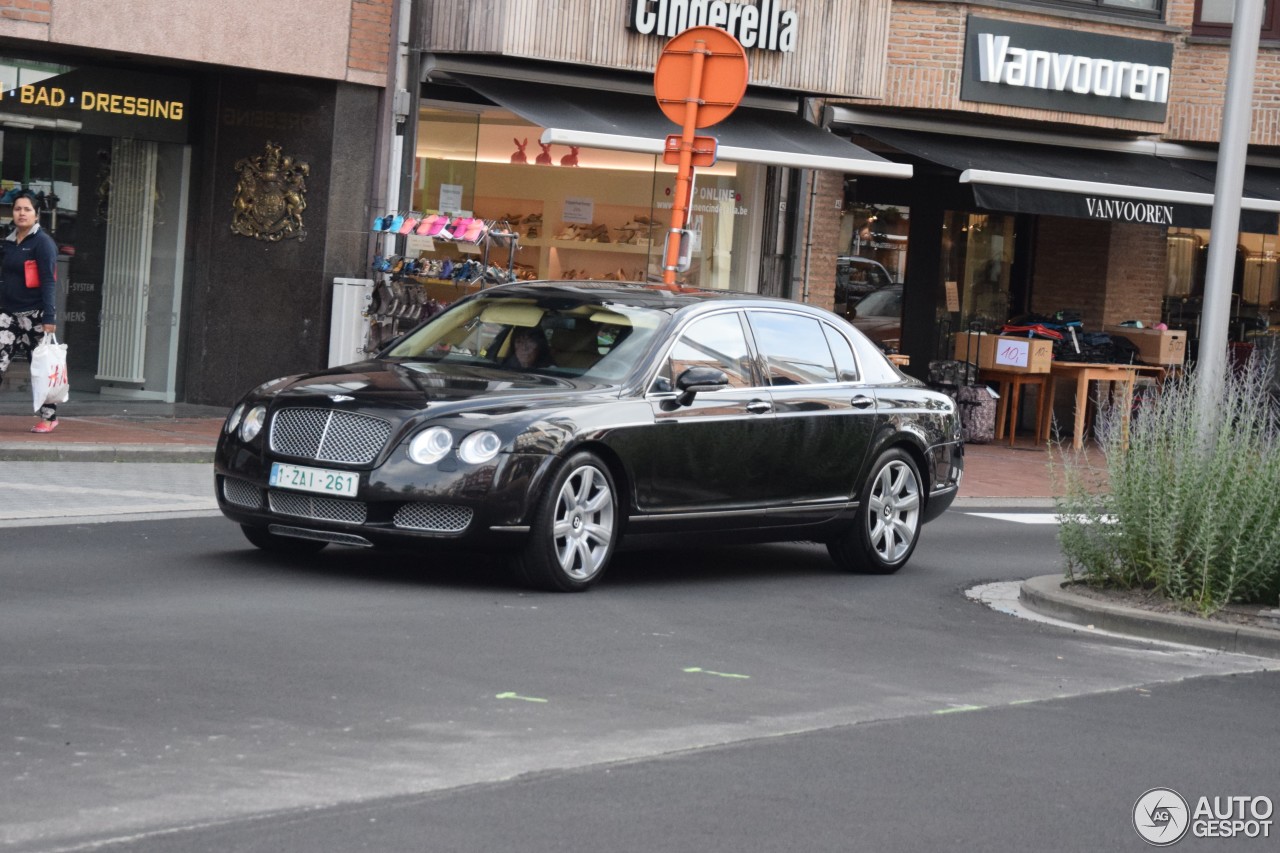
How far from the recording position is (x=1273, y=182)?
953 inches

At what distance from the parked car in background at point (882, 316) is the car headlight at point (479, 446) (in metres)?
14.8

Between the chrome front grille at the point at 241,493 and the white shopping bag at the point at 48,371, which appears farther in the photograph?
the white shopping bag at the point at 48,371

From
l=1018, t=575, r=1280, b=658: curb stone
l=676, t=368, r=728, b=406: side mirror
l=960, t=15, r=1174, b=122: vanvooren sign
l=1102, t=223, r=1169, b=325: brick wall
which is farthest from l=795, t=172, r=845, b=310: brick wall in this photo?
l=676, t=368, r=728, b=406: side mirror

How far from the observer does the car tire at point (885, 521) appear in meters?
11.6

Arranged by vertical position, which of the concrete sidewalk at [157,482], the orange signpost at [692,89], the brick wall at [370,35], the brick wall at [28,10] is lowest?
the concrete sidewalk at [157,482]

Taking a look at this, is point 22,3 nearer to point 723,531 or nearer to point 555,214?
point 555,214

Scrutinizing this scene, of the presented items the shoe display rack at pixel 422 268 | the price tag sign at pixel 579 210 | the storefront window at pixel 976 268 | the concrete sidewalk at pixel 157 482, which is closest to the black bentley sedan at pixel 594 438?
the concrete sidewalk at pixel 157 482

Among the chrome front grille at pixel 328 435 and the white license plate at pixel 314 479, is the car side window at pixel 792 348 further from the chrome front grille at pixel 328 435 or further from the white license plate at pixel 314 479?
the white license plate at pixel 314 479

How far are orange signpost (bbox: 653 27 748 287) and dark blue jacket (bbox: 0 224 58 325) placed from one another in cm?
449

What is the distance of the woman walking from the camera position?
15.3 m

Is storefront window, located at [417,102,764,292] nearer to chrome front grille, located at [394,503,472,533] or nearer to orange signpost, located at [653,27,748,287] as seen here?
orange signpost, located at [653,27,748,287]

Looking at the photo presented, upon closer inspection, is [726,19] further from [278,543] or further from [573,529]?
[573,529]

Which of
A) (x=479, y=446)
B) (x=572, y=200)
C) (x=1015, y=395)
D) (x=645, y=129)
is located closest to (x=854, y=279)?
(x=1015, y=395)

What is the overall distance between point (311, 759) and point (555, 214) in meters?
14.6
